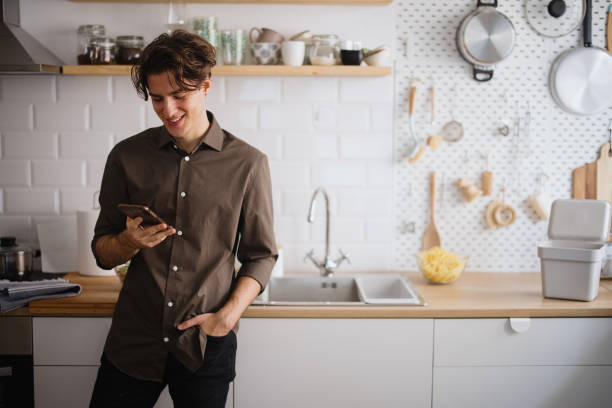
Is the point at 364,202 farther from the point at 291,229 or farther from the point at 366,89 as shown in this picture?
the point at 366,89

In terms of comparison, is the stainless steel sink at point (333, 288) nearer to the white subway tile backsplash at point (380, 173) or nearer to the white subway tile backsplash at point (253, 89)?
the white subway tile backsplash at point (380, 173)

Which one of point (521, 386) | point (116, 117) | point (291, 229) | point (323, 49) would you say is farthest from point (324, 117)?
point (521, 386)

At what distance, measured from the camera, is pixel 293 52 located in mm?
2568

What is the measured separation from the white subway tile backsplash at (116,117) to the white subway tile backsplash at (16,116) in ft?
0.96

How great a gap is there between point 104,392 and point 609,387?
1.86m

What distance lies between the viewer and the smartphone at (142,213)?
1616 mm

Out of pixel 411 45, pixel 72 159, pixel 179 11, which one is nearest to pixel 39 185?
pixel 72 159

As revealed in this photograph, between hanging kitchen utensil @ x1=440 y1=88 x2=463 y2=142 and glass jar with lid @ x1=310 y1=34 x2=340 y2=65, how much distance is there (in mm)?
631

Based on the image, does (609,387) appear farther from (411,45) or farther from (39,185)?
(39,185)

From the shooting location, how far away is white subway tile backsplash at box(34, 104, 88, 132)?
276cm

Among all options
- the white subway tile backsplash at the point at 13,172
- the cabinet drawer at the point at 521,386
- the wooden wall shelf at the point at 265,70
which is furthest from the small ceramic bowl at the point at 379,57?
the white subway tile backsplash at the point at 13,172

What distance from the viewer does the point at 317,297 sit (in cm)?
266

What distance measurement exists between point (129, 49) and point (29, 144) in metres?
0.69

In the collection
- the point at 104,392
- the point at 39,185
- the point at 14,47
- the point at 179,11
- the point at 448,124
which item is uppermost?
the point at 179,11
